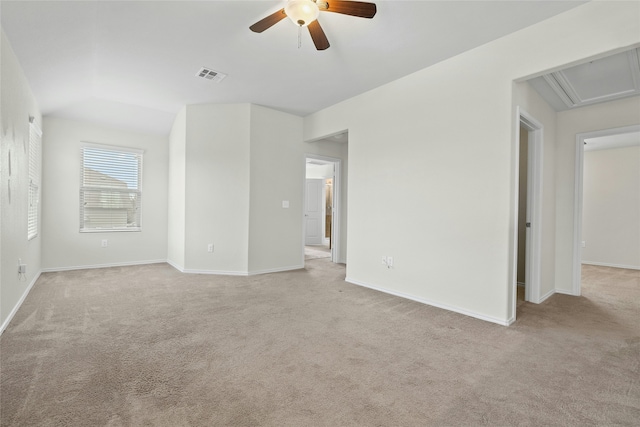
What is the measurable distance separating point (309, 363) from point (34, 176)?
4.64 m

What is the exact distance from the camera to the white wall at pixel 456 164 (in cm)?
258

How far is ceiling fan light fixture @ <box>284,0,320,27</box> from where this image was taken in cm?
212

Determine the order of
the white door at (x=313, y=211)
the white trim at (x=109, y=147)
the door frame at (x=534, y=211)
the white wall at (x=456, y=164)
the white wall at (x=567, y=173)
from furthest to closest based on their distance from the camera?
the white door at (x=313, y=211) < the white trim at (x=109, y=147) < the white wall at (x=567, y=173) < the door frame at (x=534, y=211) < the white wall at (x=456, y=164)

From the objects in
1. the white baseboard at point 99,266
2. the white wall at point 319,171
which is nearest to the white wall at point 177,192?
the white baseboard at point 99,266

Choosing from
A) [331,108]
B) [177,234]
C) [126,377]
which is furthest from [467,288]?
[177,234]

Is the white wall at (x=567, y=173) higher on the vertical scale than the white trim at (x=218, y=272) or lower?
higher

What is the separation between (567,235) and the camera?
3.98 meters

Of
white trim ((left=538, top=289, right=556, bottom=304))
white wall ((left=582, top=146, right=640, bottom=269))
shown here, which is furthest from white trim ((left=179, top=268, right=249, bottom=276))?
white wall ((left=582, top=146, right=640, bottom=269))

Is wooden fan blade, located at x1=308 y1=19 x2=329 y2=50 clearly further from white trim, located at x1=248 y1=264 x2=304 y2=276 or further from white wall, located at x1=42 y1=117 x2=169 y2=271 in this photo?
white wall, located at x1=42 y1=117 x2=169 y2=271

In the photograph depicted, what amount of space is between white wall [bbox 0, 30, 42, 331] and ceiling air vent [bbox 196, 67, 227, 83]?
5.41ft

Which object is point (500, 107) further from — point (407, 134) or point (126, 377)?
point (126, 377)

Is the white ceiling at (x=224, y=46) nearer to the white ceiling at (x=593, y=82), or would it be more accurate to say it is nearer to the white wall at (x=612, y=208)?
the white ceiling at (x=593, y=82)

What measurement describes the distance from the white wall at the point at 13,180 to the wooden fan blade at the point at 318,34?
2498 millimetres

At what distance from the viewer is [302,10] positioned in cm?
214
